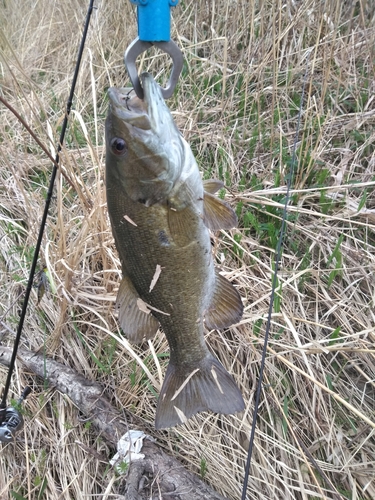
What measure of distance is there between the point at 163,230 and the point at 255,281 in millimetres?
1059

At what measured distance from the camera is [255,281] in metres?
2.05

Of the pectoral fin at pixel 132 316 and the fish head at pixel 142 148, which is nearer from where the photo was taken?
the fish head at pixel 142 148

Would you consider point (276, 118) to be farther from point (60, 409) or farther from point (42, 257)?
point (60, 409)

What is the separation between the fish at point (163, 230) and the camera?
1012mm

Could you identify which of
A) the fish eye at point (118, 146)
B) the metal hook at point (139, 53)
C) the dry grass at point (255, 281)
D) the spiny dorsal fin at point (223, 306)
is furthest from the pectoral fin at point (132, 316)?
the dry grass at point (255, 281)

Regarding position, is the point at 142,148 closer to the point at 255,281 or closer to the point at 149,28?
the point at 149,28

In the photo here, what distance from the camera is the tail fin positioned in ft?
4.17

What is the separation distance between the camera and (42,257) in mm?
2215

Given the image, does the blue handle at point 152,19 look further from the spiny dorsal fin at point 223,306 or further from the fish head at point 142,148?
the spiny dorsal fin at point 223,306

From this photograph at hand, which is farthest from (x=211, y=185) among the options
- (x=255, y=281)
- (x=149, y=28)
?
(x=255, y=281)

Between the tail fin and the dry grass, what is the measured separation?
0.36 meters

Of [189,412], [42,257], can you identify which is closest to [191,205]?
[189,412]

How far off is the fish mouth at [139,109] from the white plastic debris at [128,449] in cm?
121

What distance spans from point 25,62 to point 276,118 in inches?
111
